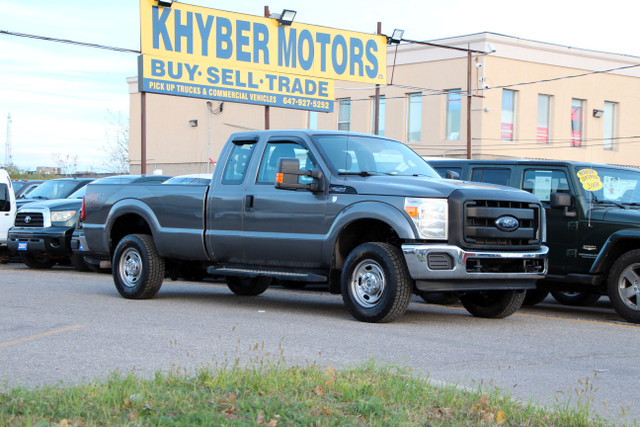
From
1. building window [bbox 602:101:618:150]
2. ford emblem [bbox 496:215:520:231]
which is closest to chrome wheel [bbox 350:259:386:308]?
ford emblem [bbox 496:215:520:231]

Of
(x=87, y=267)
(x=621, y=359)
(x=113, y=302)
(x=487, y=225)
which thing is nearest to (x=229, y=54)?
(x=87, y=267)

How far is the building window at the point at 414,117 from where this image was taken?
36469 mm

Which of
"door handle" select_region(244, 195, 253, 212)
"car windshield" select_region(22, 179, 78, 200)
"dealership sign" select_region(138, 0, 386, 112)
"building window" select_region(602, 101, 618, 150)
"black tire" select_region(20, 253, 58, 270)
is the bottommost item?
"black tire" select_region(20, 253, 58, 270)

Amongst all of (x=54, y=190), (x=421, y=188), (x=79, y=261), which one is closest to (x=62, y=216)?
(x=79, y=261)

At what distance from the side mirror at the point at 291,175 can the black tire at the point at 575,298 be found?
4.74 metres

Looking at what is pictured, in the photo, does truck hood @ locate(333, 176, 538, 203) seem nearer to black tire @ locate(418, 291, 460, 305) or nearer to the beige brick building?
black tire @ locate(418, 291, 460, 305)

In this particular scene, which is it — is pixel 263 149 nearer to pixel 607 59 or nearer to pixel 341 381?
pixel 341 381

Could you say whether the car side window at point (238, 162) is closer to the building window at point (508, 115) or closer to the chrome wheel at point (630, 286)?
the chrome wheel at point (630, 286)

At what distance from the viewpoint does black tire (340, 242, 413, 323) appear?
915cm

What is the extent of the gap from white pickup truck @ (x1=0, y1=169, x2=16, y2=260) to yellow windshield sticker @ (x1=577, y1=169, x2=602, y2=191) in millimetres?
13604

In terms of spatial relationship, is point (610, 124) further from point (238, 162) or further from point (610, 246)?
point (238, 162)

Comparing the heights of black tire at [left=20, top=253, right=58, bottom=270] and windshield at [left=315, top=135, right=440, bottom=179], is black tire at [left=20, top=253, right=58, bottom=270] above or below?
below

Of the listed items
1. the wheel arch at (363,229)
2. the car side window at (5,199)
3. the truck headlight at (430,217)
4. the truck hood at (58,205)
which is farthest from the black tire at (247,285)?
the car side window at (5,199)

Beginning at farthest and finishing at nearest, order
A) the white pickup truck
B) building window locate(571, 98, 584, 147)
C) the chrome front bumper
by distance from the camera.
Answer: building window locate(571, 98, 584, 147), the white pickup truck, the chrome front bumper
